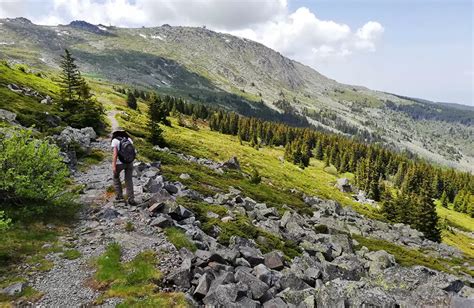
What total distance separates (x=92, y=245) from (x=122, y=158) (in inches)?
237

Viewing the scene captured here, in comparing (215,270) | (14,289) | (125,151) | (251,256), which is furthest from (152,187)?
(14,289)

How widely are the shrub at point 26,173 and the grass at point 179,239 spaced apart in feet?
22.3

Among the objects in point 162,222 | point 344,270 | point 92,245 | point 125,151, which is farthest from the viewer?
point 344,270

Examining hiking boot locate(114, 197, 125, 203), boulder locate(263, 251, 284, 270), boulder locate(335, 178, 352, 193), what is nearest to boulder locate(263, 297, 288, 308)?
boulder locate(263, 251, 284, 270)

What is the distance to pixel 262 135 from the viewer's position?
185375 mm

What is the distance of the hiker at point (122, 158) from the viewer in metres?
21.6

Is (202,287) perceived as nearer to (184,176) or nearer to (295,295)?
(295,295)

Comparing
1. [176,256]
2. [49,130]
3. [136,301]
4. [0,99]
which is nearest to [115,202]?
[176,256]

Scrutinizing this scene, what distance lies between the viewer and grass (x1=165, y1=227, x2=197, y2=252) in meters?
17.6

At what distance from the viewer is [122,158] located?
21844 millimetres

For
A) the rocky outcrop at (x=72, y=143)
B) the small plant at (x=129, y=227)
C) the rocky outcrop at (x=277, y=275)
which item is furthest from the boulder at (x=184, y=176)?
the small plant at (x=129, y=227)

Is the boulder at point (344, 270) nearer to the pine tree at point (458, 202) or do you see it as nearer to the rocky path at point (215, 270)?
the rocky path at point (215, 270)

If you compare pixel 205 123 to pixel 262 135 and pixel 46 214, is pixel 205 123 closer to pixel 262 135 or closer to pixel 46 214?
pixel 262 135

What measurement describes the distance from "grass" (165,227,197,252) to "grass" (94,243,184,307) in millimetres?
1429
